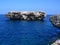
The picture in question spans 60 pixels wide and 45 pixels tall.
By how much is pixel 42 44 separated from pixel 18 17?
73.9 metres

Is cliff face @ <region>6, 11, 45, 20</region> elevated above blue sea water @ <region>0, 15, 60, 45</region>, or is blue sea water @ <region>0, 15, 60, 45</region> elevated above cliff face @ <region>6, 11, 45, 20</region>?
blue sea water @ <region>0, 15, 60, 45</region>

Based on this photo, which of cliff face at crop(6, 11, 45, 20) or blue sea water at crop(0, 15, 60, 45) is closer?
blue sea water at crop(0, 15, 60, 45)

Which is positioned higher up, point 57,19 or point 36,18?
point 57,19

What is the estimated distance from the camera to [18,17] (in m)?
107

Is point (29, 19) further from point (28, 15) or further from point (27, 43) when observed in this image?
point (27, 43)

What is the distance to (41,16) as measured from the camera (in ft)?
346

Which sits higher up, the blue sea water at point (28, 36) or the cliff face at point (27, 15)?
the blue sea water at point (28, 36)

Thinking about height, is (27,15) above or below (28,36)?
below

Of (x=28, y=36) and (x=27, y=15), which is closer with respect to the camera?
(x=28, y=36)

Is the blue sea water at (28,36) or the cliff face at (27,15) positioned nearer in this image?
the blue sea water at (28,36)

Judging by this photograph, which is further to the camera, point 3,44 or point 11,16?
point 11,16

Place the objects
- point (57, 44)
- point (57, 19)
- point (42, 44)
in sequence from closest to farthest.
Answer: point (57, 44)
point (42, 44)
point (57, 19)

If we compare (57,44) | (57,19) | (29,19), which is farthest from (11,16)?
(57,44)

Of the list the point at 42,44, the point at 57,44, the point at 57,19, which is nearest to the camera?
the point at 57,44
